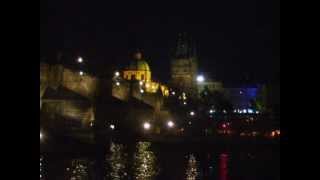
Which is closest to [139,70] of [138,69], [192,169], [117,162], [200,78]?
[138,69]

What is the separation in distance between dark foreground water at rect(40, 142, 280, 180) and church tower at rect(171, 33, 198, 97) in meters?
41.0

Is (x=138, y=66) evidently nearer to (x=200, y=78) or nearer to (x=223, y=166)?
(x=200, y=78)

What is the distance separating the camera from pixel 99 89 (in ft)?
157

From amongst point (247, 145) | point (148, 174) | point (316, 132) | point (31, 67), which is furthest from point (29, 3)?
point (247, 145)

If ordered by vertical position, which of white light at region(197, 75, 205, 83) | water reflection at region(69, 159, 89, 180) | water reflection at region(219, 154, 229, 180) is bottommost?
water reflection at region(219, 154, 229, 180)

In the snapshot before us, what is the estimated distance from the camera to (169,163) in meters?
30.4

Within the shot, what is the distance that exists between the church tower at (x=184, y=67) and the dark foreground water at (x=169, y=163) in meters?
41.0

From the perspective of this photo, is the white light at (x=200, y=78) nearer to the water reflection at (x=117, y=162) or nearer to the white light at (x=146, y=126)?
the white light at (x=146, y=126)

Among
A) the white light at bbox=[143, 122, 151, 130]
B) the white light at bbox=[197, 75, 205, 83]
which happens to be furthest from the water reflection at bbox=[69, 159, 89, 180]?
the white light at bbox=[197, 75, 205, 83]

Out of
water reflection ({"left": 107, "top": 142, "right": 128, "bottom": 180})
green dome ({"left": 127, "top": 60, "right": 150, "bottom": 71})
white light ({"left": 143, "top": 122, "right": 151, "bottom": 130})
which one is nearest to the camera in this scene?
water reflection ({"left": 107, "top": 142, "right": 128, "bottom": 180})

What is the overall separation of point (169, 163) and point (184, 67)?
5545 cm

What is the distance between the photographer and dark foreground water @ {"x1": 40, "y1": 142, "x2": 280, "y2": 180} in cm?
2586

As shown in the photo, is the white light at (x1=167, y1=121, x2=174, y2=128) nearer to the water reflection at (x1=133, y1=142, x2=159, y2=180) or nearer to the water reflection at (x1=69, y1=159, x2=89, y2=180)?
the water reflection at (x1=133, y1=142, x2=159, y2=180)

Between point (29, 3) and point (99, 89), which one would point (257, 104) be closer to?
point (99, 89)
